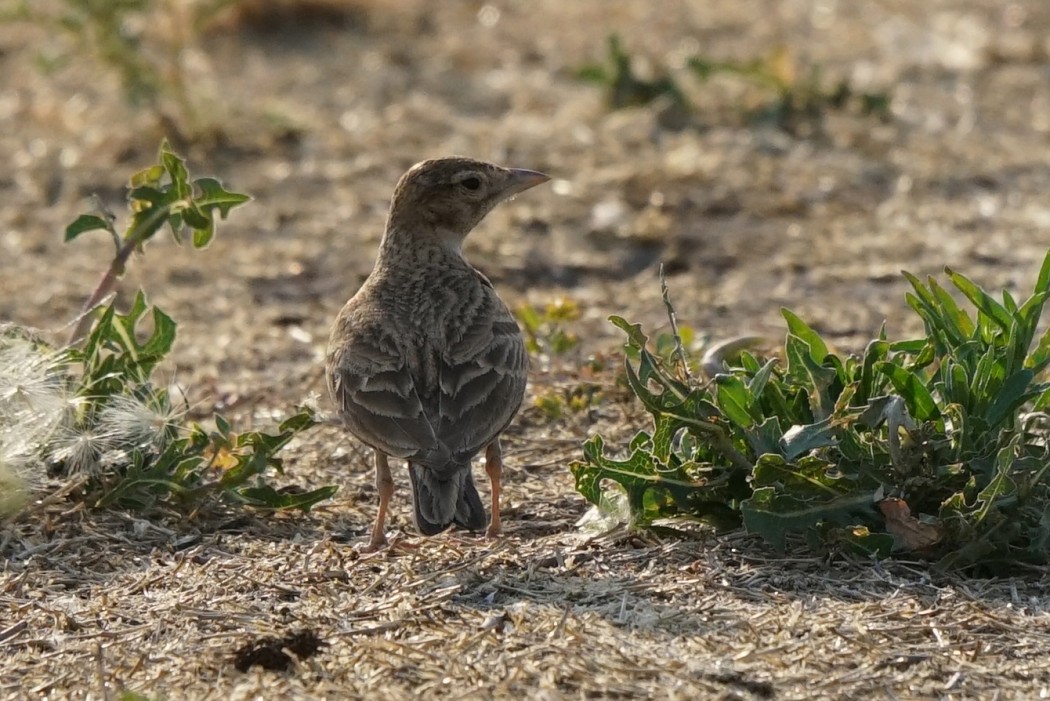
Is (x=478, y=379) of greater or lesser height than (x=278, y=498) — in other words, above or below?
above

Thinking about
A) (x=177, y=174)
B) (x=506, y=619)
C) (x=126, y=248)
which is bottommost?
(x=506, y=619)

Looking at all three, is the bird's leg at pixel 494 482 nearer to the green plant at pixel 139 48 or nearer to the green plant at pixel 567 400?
the green plant at pixel 567 400

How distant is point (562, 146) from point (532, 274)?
1760 mm

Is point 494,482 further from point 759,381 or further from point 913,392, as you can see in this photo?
point 913,392

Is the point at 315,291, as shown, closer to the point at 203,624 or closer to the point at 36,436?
the point at 36,436

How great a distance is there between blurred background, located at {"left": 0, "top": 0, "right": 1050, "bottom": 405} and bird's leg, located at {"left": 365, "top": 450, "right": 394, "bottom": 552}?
5.75ft

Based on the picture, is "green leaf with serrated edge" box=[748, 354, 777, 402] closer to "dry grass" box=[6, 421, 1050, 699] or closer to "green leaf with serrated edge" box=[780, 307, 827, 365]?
"green leaf with serrated edge" box=[780, 307, 827, 365]

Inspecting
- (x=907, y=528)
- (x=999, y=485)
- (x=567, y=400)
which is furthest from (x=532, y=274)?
(x=999, y=485)

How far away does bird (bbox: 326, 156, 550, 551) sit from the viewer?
209 inches

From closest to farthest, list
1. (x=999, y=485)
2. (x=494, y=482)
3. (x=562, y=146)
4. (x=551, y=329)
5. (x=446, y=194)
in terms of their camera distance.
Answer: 1. (x=999, y=485)
2. (x=494, y=482)
3. (x=446, y=194)
4. (x=551, y=329)
5. (x=562, y=146)

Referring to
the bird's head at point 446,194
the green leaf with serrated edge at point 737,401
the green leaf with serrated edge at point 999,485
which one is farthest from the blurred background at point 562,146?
the green leaf with serrated edge at point 999,485

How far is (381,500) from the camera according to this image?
18.6 ft

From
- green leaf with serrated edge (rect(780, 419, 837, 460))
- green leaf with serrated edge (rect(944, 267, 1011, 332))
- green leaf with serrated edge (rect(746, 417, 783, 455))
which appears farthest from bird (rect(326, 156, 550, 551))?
green leaf with serrated edge (rect(944, 267, 1011, 332))

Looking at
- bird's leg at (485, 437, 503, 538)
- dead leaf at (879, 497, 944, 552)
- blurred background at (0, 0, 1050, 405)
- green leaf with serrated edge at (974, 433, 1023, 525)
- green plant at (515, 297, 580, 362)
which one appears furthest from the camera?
blurred background at (0, 0, 1050, 405)
